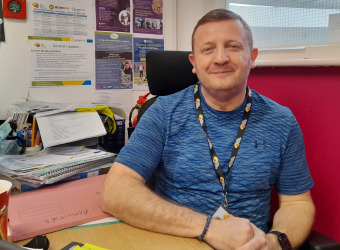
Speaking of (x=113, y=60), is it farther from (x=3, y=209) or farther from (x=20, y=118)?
(x=3, y=209)

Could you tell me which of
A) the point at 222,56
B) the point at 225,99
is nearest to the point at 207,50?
the point at 222,56

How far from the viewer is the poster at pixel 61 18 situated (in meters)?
1.76

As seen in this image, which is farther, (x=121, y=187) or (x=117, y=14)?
A: (x=117, y=14)

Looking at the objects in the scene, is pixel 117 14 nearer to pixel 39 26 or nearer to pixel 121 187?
pixel 39 26

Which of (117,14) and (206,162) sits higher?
(117,14)

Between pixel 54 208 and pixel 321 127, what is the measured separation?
1.08 meters

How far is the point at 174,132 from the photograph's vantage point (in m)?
1.17

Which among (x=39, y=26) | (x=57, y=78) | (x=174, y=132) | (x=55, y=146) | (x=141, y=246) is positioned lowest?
(x=141, y=246)

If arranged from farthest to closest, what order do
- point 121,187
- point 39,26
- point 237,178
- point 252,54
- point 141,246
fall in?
point 39,26 → point 252,54 → point 237,178 → point 121,187 → point 141,246

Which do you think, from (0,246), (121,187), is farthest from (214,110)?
(0,246)

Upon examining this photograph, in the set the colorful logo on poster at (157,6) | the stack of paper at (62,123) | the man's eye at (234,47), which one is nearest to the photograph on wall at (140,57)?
the colorful logo on poster at (157,6)

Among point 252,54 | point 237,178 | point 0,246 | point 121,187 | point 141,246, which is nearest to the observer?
point 0,246

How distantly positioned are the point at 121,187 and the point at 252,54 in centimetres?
72

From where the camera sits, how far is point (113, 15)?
6.48 feet
